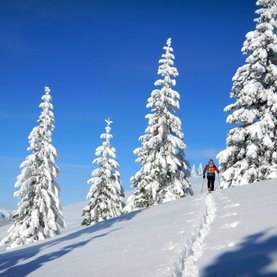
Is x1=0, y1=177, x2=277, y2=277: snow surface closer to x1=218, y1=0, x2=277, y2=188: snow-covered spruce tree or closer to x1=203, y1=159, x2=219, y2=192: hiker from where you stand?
x1=218, y1=0, x2=277, y2=188: snow-covered spruce tree

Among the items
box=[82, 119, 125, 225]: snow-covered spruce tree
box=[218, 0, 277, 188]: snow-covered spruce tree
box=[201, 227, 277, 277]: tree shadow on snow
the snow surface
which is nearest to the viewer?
box=[201, 227, 277, 277]: tree shadow on snow

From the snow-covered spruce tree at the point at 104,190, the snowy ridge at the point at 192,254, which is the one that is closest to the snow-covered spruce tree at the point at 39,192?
the snow-covered spruce tree at the point at 104,190

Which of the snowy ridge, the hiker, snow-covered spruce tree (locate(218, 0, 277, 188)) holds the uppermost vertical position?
snow-covered spruce tree (locate(218, 0, 277, 188))

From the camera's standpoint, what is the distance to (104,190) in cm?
3612

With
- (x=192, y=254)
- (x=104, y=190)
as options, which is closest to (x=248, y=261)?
(x=192, y=254)

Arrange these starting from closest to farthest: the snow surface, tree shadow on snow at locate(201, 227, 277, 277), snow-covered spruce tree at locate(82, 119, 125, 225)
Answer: tree shadow on snow at locate(201, 227, 277, 277), the snow surface, snow-covered spruce tree at locate(82, 119, 125, 225)

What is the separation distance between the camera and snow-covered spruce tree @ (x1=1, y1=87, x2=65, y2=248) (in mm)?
28438

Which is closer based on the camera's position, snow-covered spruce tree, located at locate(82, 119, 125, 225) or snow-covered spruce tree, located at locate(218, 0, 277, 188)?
snow-covered spruce tree, located at locate(218, 0, 277, 188)

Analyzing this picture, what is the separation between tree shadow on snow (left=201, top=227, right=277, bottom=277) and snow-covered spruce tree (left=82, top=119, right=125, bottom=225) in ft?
93.9

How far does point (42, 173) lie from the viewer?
96.0 ft

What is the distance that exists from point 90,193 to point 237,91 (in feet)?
59.3

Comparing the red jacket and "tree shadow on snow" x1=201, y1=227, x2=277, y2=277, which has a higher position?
the red jacket

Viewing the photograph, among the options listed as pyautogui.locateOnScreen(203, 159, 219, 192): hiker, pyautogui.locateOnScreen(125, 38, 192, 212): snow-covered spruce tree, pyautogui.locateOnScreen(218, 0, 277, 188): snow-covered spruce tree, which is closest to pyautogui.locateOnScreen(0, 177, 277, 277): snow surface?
pyautogui.locateOnScreen(218, 0, 277, 188): snow-covered spruce tree

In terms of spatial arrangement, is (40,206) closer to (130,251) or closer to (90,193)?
(90,193)
